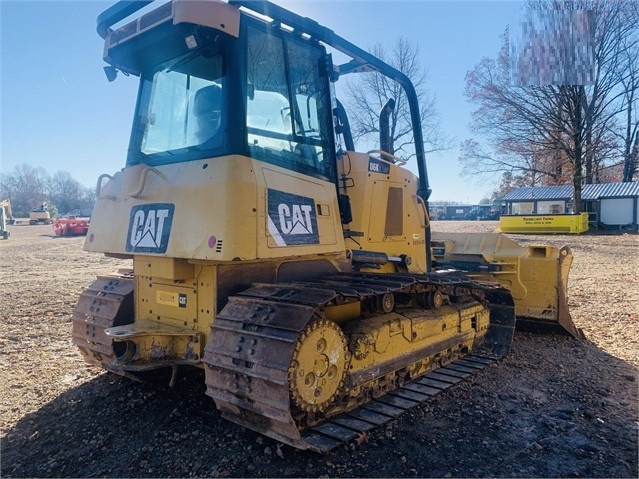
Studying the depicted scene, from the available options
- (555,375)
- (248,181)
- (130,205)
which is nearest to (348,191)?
(248,181)

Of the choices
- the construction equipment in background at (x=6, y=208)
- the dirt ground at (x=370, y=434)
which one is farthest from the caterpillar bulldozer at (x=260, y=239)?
the construction equipment in background at (x=6, y=208)

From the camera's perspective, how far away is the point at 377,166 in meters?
4.75

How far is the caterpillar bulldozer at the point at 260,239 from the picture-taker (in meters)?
3.17

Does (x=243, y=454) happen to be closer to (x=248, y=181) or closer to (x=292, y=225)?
(x=292, y=225)

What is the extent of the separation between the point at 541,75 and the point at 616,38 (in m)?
23.1

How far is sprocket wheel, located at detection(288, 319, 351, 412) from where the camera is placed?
3053 mm

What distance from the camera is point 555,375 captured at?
5125 mm

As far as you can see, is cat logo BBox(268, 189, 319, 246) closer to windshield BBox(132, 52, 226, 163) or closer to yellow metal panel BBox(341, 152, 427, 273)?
windshield BBox(132, 52, 226, 163)

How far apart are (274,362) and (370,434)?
131 cm

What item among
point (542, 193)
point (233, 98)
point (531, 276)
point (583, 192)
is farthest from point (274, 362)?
point (542, 193)

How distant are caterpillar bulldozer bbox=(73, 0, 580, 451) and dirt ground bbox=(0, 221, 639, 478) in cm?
28

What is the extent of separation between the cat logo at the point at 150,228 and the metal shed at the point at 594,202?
33.6m

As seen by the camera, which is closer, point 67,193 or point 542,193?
point 542,193

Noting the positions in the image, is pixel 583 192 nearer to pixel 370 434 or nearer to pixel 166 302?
pixel 370 434
